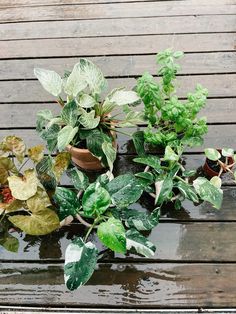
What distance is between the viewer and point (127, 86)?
1759 millimetres

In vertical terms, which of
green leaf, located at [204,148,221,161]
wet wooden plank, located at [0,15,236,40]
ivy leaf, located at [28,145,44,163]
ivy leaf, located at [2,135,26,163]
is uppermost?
wet wooden plank, located at [0,15,236,40]

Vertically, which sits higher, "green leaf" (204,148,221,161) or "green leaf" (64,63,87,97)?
"green leaf" (64,63,87,97)

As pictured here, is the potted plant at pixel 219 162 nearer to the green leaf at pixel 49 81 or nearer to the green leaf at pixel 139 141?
the green leaf at pixel 139 141

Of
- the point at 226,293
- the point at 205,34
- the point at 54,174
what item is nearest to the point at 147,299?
the point at 226,293

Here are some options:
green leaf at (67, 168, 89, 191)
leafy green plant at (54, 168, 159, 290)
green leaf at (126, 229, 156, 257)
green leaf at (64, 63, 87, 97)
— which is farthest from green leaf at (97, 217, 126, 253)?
green leaf at (64, 63, 87, 97)

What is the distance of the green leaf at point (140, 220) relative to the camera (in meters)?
1.25

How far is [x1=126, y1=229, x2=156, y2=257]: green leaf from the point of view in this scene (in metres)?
1.18

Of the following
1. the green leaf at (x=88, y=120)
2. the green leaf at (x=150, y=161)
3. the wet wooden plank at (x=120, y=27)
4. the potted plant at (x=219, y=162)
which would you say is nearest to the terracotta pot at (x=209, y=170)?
the potted plant at (x=219, y=162)

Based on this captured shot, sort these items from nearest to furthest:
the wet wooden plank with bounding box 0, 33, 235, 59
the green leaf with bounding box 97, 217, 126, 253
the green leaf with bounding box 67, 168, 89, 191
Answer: the green leaf with bounding box 97, 217, 126, 253
the green leaf with bounding box 67, 168, 89, 191
the wet wooden plank with bounding box 0, 33, 235, 59

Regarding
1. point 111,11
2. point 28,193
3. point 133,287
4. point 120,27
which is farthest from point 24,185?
point 111,11

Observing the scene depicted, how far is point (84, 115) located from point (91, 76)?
139mm

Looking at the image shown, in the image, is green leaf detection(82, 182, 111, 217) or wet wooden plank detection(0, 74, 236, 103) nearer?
green leaf detection(82, 182, 111, 217)

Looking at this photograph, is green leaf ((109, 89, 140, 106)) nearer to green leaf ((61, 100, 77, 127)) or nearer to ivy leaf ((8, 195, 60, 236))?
green leaf ((61, 100, 77, 127))

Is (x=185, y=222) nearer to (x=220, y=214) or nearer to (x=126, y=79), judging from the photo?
(x=220, y=214)
